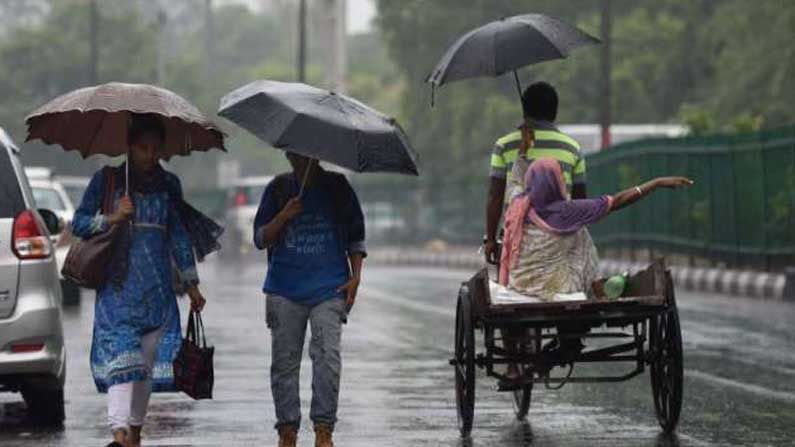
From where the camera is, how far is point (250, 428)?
1164 cm

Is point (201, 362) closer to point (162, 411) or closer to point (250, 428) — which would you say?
point (250, 428)

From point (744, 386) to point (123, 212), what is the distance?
563cm

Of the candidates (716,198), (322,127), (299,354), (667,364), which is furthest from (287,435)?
(716,198)

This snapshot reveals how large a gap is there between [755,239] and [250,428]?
18.2 m

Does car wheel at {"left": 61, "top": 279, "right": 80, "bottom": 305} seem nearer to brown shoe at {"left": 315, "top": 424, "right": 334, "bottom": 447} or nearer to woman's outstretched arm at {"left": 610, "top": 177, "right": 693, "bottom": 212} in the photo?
woman's outstretched arm at {"left": 610, "top": 177, "right": 693, "bottom": 212}

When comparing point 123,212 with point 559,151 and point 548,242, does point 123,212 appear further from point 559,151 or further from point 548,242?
point 559,151

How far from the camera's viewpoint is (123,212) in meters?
9.53

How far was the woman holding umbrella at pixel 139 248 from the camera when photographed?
9539 mm

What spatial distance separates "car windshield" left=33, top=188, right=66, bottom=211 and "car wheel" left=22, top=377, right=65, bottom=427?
48.9 ft

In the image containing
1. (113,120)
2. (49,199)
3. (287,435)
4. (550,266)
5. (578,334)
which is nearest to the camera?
(287,435)

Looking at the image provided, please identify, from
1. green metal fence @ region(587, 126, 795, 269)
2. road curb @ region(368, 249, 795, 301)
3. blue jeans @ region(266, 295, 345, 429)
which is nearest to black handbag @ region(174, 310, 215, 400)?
blue jeans @ region(266, 295, 345, 429)

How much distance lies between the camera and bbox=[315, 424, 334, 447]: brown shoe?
392 inches

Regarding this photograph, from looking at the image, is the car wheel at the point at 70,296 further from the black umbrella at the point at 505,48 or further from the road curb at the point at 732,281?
the black umbrella at the point at 505,48

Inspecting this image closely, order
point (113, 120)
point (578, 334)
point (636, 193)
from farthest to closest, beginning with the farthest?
point (578, 334), point (113, 120), point (636, 193)
